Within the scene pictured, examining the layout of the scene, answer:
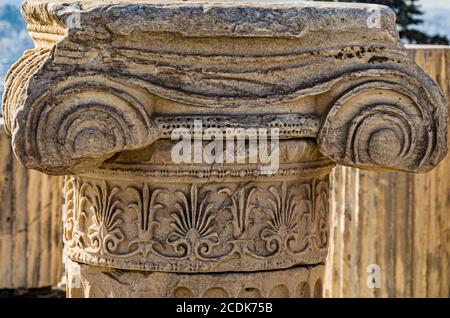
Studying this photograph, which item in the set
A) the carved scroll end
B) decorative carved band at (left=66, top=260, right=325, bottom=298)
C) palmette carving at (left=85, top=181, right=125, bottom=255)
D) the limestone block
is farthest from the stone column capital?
the limestone block

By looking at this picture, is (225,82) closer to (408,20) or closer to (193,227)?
(193,227)

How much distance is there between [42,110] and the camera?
450 cm

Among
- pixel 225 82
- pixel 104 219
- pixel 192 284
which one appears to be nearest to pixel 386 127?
pixel 225 82

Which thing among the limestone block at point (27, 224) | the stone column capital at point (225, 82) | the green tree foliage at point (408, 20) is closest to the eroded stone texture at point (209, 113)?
the stone column capital at point (225, 82)

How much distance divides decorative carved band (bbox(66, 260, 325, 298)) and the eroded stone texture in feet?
0.04

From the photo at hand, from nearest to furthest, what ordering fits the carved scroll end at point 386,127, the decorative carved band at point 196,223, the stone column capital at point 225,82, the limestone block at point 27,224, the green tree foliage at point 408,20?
the stone column capital at point 225,82
the carved scroll end at point 386,127
the decorative carved band at point 196,223
the limestone block at point 27,224
the green tree foliage at point 408,20

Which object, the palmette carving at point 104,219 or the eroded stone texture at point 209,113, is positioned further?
the palmette carving at point 104,219

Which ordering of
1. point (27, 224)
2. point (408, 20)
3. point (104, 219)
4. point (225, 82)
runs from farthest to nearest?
point (408, 20)
point (27, 224)
point (104, 219)
point (225, 82)

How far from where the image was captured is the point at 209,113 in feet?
15.2

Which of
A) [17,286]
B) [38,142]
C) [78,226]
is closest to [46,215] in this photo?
[17,286]

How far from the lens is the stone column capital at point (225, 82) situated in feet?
14.8

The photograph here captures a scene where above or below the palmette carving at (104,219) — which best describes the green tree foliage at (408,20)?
above

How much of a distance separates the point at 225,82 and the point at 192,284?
2.71 feet

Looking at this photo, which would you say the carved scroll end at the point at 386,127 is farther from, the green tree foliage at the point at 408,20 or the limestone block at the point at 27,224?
the green tree foliage at the point at 408,20
